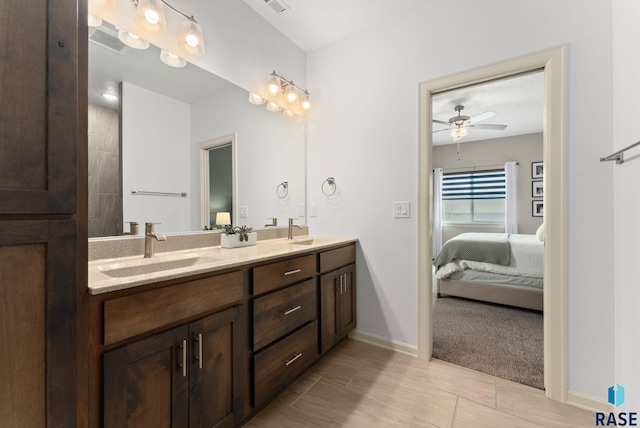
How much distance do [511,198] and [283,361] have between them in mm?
5629

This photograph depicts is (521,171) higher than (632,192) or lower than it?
higher

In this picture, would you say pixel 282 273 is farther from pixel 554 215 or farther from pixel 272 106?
pixel 554 215

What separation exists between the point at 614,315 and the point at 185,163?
2.62 m

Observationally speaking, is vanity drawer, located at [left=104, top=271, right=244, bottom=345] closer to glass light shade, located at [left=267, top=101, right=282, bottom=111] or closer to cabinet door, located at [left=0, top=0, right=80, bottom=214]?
cabinet door, located at [left=0, top=0, right=80, bottom=214]

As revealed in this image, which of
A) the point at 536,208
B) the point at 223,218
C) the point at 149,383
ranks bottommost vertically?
the point at 149,383

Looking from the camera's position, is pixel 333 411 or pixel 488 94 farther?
pixel 488 94

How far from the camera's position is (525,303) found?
2.92 metres

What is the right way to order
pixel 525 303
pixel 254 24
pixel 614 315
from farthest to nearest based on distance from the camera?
pixel 525 303, pixel 254 24, pixel 614 315

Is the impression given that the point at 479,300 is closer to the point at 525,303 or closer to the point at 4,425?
the point at 525,303

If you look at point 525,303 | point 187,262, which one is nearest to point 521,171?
point 525,303

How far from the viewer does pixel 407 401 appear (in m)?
1.58

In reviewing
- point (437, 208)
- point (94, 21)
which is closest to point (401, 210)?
point (94, 21)

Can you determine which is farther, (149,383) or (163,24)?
(163,24)

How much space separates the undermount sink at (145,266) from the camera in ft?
3.85
